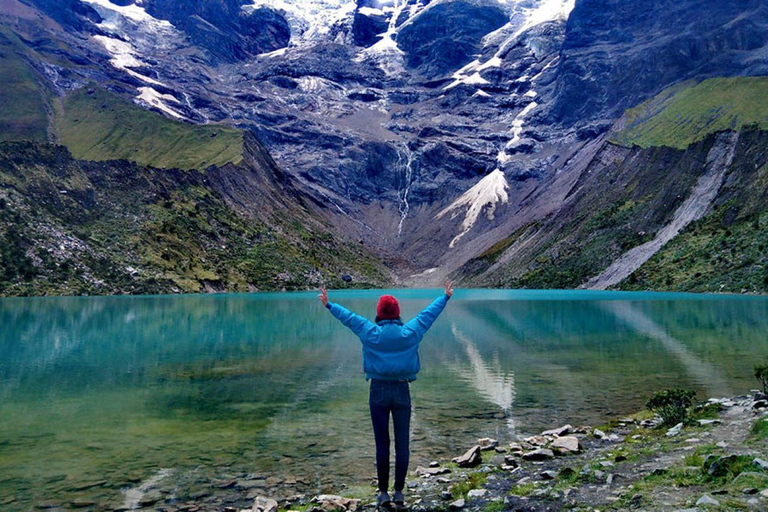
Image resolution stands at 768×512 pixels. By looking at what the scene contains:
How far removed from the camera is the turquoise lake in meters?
15.5

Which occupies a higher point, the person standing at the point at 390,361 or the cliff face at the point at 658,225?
the cliff face at the point at 658,225

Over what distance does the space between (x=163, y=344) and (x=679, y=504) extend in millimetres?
37333

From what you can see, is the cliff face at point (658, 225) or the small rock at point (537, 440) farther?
the cliff face at point (658, 225)

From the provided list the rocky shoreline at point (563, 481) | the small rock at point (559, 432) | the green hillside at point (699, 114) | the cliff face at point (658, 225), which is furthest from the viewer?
the green hillside at point (699, 114)

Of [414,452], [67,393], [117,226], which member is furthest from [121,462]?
[117,226]

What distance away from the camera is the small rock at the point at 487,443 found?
15.9 meters

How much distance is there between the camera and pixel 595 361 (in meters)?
31.8

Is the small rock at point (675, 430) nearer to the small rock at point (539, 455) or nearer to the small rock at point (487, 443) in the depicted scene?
the small rock at point (539, 455)

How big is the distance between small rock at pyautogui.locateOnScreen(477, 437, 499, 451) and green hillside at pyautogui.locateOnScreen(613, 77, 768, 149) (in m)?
134

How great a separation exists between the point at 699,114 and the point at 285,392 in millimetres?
160912

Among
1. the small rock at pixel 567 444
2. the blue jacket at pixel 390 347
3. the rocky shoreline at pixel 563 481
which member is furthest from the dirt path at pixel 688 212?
the blue jacket at pixel 390 347

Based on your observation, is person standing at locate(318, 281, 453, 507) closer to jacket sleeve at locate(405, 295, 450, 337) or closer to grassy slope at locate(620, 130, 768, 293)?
jacket sleeve at locate(405, 295, 450, 337)

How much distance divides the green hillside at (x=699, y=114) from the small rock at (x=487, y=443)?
13369 cm

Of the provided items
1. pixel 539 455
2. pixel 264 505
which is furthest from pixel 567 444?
pixel 264 505
